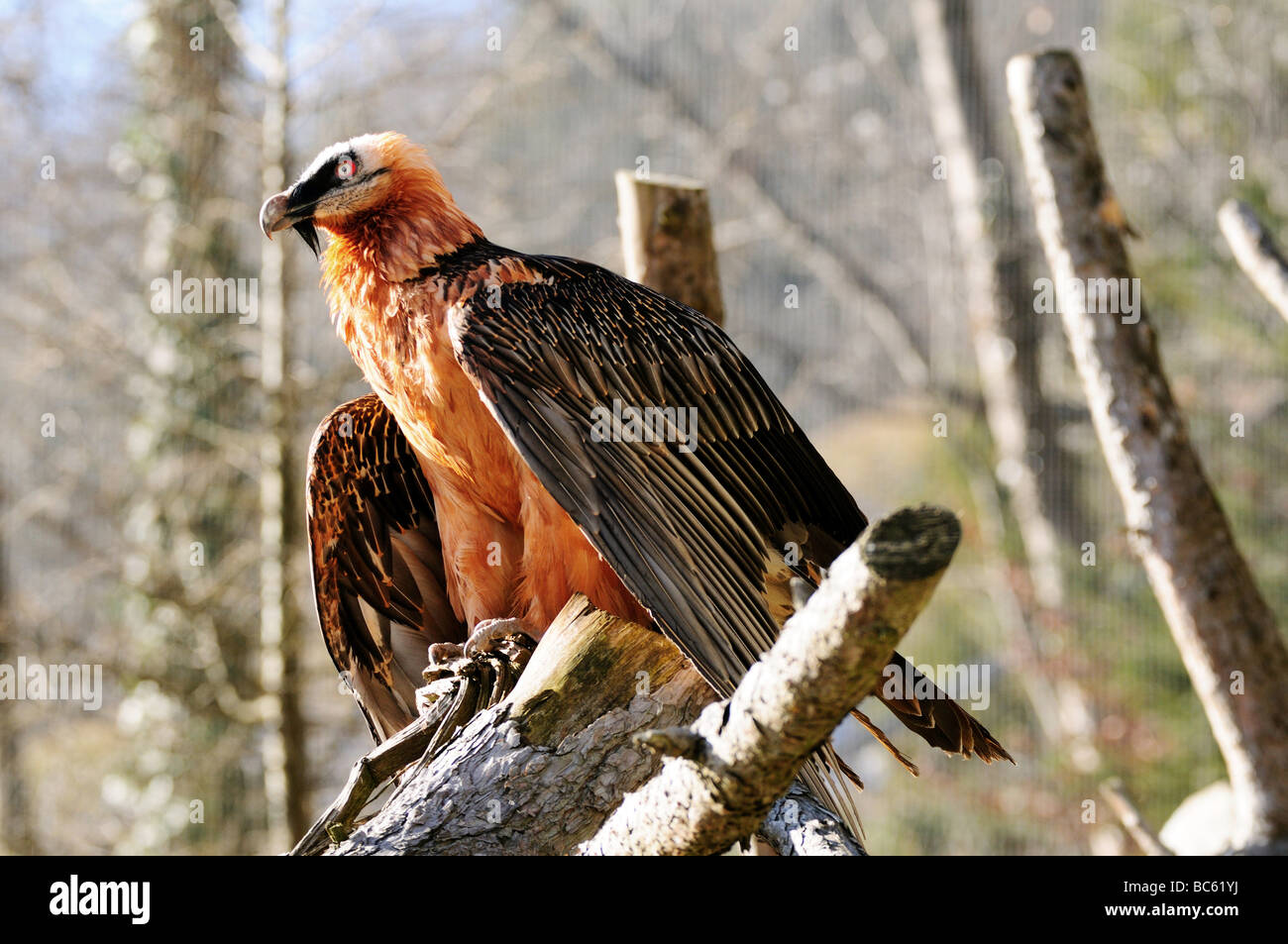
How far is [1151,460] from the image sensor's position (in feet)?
13.0

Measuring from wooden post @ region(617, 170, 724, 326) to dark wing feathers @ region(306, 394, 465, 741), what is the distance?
120 cm

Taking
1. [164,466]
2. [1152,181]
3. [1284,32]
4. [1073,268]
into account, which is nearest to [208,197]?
[164,466]

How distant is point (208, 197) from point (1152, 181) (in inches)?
345

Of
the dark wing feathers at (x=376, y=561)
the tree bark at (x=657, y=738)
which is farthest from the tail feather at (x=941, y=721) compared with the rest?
the dark wing feathers at (x=376, y=561)

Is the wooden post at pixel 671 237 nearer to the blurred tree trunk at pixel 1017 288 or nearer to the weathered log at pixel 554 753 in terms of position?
the weathered log at pixel 554 753

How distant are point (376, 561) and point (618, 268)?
15.3 feet

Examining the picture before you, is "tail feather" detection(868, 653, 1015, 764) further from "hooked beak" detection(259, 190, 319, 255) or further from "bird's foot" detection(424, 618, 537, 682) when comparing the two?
"hooked beak" detection(259, 190, 319, 255)

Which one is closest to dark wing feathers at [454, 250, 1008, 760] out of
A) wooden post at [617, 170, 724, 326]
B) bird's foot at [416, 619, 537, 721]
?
bird's foot at [416, 619, 537, 721]

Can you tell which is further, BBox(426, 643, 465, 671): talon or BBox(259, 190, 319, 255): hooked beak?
BBox(426, 643, 465, 671): talon

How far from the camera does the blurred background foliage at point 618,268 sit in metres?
6.97

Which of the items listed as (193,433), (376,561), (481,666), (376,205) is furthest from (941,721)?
(193,433)

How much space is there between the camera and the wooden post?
14.0 ft

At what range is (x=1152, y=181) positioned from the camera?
1170cm

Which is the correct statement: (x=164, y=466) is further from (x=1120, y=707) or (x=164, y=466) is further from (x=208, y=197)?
(x=1120, y=707)
